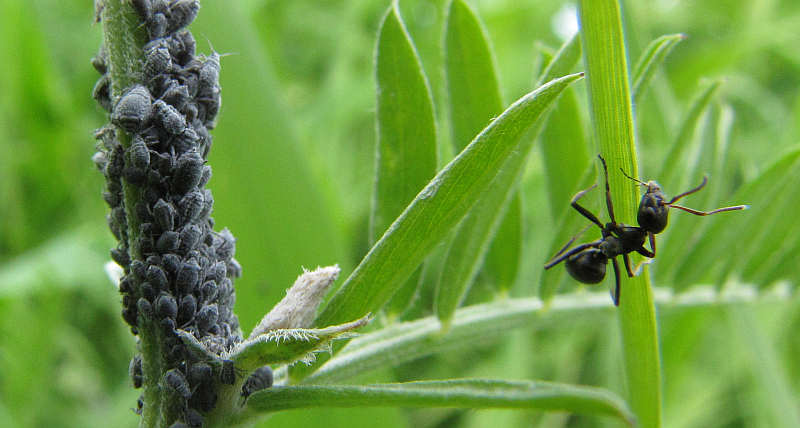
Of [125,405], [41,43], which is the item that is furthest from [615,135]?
[41,43]

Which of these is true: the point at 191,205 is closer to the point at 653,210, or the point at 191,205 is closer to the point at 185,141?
the point at 185,141

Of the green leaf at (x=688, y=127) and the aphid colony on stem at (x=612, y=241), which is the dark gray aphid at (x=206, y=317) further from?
the green leaf at (x=688, y=127)

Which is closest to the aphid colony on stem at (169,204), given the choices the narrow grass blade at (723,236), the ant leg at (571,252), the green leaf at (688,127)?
the ant leg at (571,252)

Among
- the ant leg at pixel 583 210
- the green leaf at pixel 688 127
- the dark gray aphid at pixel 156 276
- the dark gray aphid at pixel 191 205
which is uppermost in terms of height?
the green leaf at pixel 688 127

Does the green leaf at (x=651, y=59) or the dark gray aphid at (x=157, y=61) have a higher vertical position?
the green leaf at (x=651, y=59)

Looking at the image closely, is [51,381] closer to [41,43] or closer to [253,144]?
[41,43]

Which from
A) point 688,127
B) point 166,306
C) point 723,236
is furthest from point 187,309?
point 723,236

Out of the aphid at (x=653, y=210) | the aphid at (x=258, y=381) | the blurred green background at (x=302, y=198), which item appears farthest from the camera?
the blurred green background at (x=302, y=198)
